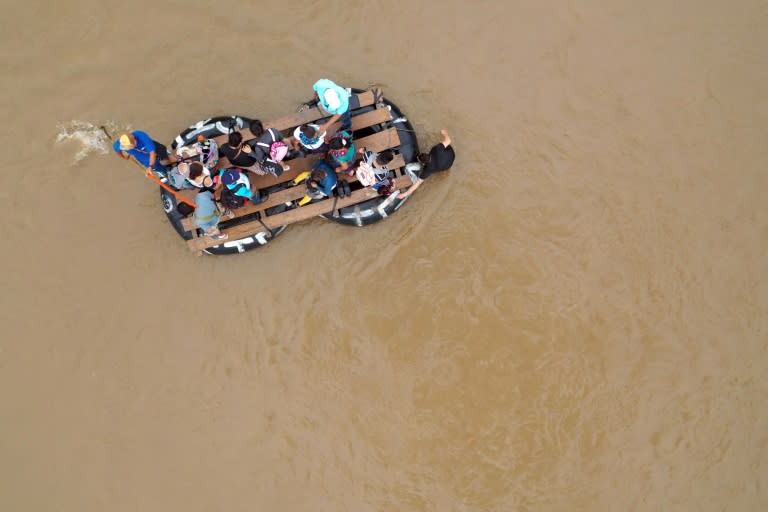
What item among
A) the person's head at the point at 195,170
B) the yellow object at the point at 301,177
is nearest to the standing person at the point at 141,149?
the person's head at the point at 195,170

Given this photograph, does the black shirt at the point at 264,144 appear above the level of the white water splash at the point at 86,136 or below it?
below

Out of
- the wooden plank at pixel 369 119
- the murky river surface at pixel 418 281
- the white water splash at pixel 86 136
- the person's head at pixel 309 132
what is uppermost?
the white water splash at pixel 86 136

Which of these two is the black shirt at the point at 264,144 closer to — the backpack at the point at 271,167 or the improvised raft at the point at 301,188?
the backpack at the point at 271,167

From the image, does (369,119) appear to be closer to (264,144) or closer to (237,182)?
(264,144)

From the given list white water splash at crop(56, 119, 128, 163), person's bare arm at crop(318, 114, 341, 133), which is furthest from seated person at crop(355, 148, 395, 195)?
white water splash at crop(56, 119, 128, 163)

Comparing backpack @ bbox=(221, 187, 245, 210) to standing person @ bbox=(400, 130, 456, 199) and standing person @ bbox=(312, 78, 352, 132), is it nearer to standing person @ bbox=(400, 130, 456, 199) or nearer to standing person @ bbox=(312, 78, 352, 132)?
standing person @ bbox=(312, 78, 352, 132)

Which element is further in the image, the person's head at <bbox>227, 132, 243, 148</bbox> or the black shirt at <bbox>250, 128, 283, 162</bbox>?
the black shirt at <bbox>250, 128, 283, 162</bbox>

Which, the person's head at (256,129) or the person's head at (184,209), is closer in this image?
the person's head at (256,129)

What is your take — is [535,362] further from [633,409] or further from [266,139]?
[266,139]

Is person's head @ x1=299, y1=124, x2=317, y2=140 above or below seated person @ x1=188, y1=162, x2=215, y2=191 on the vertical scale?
above
